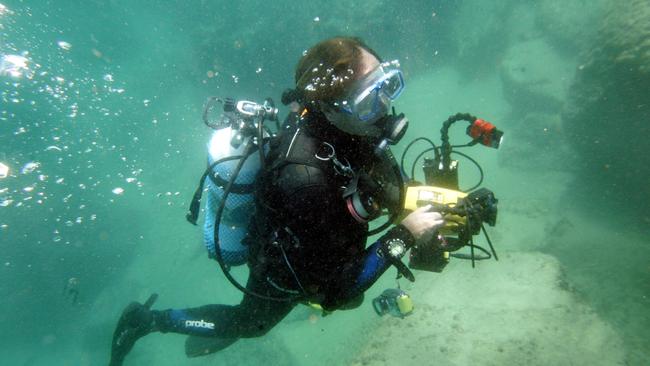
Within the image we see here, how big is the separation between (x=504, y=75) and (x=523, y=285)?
39.3ft

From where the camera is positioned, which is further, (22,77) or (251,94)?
(22,77)

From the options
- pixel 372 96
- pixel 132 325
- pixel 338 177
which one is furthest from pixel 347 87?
pixel 132 325

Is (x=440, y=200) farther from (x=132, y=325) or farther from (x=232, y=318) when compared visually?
(x=132, y=325)

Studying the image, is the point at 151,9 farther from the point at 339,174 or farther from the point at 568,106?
the point at 339,174

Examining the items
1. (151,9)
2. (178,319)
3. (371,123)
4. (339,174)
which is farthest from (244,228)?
(151,9)

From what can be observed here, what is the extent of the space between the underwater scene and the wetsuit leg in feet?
0.14

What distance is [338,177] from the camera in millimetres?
2697

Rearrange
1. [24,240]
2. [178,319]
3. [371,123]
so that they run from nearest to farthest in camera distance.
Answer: [371,123] < [178,319] < [24,240]

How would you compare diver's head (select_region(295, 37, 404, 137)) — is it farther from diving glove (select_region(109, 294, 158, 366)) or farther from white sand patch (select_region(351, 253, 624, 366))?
white sand patch (select_region(351, 253, 624, 366))

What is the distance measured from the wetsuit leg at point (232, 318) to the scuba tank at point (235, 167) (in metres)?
0.64

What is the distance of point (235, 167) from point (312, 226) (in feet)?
3.69

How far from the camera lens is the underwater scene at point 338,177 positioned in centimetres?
498

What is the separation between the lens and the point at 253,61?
15445 mm

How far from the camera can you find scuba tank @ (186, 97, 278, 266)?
323cm
